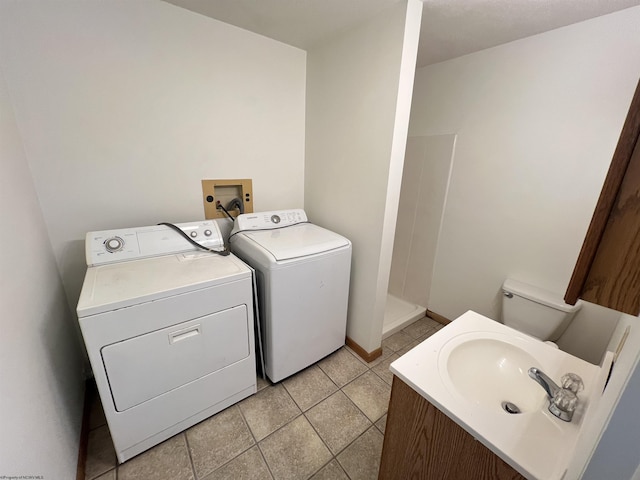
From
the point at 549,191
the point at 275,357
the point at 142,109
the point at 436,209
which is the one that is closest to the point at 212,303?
the point at 275,357

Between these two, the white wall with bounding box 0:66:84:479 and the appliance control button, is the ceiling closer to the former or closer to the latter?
the white wall with bounding box 0:66:84:479

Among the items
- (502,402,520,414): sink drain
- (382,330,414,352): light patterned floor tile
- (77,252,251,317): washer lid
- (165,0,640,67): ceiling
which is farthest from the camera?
(382,330,414,352): light patterned floor tile

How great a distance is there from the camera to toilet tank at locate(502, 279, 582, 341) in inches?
62.3

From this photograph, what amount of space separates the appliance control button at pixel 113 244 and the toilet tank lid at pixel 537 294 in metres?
2.43

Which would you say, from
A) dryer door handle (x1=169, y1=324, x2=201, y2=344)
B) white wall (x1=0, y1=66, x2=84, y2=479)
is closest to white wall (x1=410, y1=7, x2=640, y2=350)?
dryer door handle (x1=169, y1=324, x2=201, y2=344)

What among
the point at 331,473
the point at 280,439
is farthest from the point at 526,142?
the point at 280,439

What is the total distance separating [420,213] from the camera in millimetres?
2354

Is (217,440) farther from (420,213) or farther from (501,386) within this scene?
(420,213)

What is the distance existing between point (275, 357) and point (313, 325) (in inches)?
11.9

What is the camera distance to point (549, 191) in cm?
161

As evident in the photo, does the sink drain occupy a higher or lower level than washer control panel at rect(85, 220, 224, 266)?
lower

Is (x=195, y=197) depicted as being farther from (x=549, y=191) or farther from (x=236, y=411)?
(x=549, y=191)

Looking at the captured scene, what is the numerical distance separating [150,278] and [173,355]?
38 centimetres

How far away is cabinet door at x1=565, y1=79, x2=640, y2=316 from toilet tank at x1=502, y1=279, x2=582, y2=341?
4.77 feet
